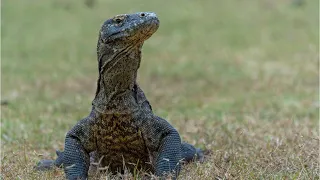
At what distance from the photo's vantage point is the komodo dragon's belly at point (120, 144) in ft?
13.9

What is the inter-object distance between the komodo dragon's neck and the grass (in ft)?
1.52

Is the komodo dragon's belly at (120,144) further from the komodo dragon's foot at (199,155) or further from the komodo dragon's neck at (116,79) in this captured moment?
the komodo dragon's foot at (199,155)

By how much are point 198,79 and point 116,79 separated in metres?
8.03

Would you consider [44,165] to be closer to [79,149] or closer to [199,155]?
[79,149]

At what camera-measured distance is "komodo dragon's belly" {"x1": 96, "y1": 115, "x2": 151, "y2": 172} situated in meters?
4.23

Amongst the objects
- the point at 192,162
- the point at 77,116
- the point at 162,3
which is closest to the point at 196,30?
the point at 162,3

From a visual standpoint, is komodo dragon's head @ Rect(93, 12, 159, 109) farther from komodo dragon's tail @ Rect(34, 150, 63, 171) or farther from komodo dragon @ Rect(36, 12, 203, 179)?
komodo dragon's tail @ Rect(34, 150, 63, 171)

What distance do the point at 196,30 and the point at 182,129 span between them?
34.2 feet

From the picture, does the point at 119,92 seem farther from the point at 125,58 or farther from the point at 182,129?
the point at 182,129

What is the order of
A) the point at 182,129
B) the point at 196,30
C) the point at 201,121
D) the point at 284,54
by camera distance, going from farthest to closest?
the point at 196,30 < the point at 284,54 < the point at 201,121 < the point at 182,129

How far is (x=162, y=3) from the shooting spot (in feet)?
60.7

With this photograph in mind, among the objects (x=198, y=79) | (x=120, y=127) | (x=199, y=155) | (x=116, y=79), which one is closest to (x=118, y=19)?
(x=116, y=79)

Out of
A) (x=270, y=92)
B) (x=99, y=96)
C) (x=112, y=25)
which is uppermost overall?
(x=112, y=25)

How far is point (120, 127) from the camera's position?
4227 mm
